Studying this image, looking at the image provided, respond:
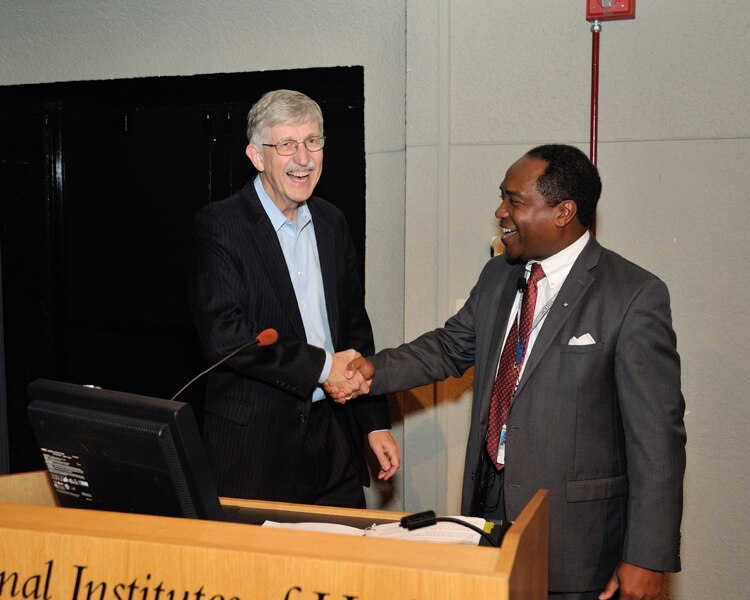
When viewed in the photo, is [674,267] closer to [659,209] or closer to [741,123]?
[659,209]

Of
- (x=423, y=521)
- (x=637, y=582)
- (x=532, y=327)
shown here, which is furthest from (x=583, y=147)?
(x=423, y=521)

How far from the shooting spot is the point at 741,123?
2775 millimetres

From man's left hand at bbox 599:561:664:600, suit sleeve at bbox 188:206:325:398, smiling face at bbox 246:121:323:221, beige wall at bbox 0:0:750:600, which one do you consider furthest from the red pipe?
man's left hand at bbox 599:561:664:600

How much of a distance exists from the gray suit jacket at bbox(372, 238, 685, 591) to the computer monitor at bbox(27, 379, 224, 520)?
902mm

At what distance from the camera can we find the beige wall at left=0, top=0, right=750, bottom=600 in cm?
282

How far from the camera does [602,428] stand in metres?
2.07

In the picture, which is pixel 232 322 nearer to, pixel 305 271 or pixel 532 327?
pixel 305 271

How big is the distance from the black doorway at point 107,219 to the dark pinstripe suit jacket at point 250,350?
1.30 meters

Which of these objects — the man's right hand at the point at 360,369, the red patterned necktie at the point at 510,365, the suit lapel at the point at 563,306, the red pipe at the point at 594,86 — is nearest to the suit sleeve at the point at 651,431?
the suit lapel at the point at 563,306

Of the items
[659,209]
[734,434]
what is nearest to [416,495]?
[734,434]

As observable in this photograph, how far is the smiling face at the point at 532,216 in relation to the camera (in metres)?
2.15

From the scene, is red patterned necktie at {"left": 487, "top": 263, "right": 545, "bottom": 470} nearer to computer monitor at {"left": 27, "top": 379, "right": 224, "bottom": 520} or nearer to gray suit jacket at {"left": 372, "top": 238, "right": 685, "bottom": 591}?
gray suit jacket at {"left": 372, "top": 238, "right": 685, "bottom": 591}

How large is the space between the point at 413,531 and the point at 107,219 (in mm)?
2939

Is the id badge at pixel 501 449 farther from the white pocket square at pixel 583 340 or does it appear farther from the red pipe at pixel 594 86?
the red pipe at pixel 594 86
